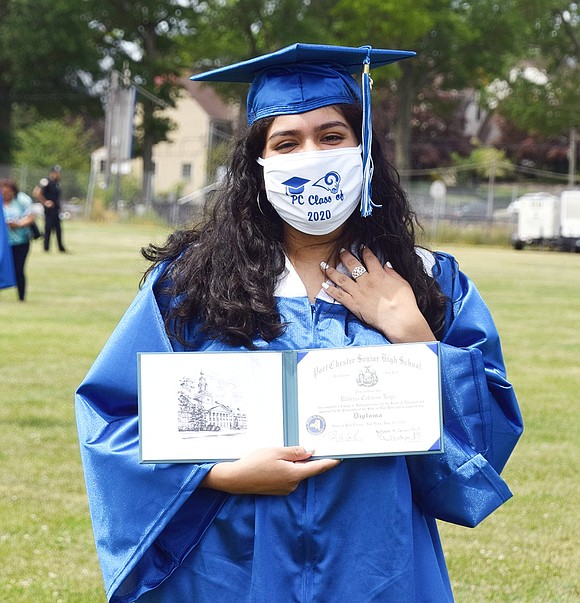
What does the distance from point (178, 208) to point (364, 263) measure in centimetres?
4312

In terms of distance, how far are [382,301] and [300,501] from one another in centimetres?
50

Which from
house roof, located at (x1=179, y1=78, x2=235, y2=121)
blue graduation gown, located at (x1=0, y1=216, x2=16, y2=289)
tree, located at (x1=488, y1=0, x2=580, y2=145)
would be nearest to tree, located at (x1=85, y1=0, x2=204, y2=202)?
tree, located at (x1=488, y1=0, x2=580, y2=145)

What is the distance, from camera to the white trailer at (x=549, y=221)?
42.3 meters

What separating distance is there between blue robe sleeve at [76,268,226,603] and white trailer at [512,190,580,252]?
40.9 meters

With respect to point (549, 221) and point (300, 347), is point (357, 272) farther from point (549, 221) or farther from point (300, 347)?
point (549, 221)

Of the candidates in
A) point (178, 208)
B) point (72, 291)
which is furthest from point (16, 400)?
point (178, 208)

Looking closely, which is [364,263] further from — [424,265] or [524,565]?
[524,565]

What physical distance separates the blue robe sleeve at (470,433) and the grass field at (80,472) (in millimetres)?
2063

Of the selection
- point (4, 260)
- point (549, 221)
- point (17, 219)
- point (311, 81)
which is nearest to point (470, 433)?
point (311, 81)

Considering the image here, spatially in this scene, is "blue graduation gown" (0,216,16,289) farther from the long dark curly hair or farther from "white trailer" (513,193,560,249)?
"white trailer" (513,193,560,249)

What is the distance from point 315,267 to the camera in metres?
2.81

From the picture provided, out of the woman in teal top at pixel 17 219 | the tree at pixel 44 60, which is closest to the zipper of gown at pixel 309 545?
the woman in teal top at pixel 17 219
